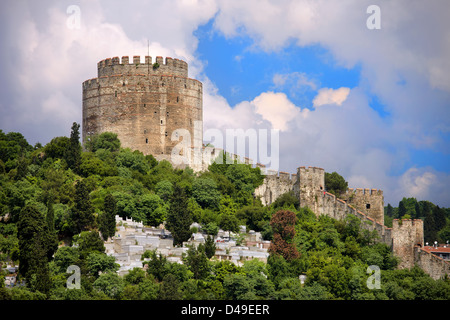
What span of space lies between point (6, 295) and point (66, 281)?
468 centimetres

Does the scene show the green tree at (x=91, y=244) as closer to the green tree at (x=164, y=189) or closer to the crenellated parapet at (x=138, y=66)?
the green tree at (x=164, y=189)

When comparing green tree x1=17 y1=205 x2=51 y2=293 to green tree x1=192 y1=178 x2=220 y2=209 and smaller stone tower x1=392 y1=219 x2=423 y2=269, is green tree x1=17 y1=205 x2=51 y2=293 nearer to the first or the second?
green tree x1=192 y1=178 x2=220 y2=209

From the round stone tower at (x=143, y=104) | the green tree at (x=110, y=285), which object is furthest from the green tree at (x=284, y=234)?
the round stone tower at (x=143, y=104)

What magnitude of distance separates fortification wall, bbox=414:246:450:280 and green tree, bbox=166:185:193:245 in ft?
46.9

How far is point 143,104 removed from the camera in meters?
72.6

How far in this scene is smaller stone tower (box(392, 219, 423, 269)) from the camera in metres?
61.2

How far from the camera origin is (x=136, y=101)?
238 ft

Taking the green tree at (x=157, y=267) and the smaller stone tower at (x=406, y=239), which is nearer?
the green tree at (x=157, y=267)

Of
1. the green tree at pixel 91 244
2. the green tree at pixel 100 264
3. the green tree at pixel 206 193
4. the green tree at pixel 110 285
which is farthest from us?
the green tree at pixel 206 193

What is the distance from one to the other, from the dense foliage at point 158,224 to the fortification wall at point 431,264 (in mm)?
895

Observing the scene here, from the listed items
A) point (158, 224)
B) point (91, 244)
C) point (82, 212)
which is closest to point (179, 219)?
point (158, 224)

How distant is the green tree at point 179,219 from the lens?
5916cm

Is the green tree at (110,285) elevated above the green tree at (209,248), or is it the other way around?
the green tree at (209,248)
